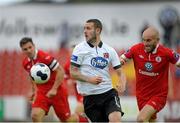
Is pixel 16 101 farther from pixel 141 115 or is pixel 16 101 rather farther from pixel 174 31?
pixel 141 115

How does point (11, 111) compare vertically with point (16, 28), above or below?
below

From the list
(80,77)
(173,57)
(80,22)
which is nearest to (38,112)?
(80,77)

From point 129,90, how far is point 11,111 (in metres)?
4.96

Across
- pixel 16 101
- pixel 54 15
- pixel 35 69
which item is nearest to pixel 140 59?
pixel 35 69

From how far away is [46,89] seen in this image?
1562 centimetres

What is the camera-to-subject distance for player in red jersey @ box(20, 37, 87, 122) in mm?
15188

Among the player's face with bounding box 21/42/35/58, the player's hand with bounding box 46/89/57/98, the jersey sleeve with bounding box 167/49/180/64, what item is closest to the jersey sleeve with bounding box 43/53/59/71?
the player's face with bounding box 21/42/35/58

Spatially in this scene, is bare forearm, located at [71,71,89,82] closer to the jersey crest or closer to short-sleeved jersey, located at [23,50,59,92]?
the jersey crest

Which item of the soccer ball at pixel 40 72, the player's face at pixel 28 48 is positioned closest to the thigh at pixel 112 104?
the soccer ball at pixel 40 72

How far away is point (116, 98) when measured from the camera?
13.4m

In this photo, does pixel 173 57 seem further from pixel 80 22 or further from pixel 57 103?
pixel 80 22

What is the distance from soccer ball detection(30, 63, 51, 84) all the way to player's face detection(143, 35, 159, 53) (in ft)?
7.67

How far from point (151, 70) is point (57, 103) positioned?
2713 millimetres

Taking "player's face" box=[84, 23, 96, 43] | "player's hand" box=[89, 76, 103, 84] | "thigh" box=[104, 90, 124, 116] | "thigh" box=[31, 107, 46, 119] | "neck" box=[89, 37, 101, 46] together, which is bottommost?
"thigh" box=[31, 107, 46, 119]
